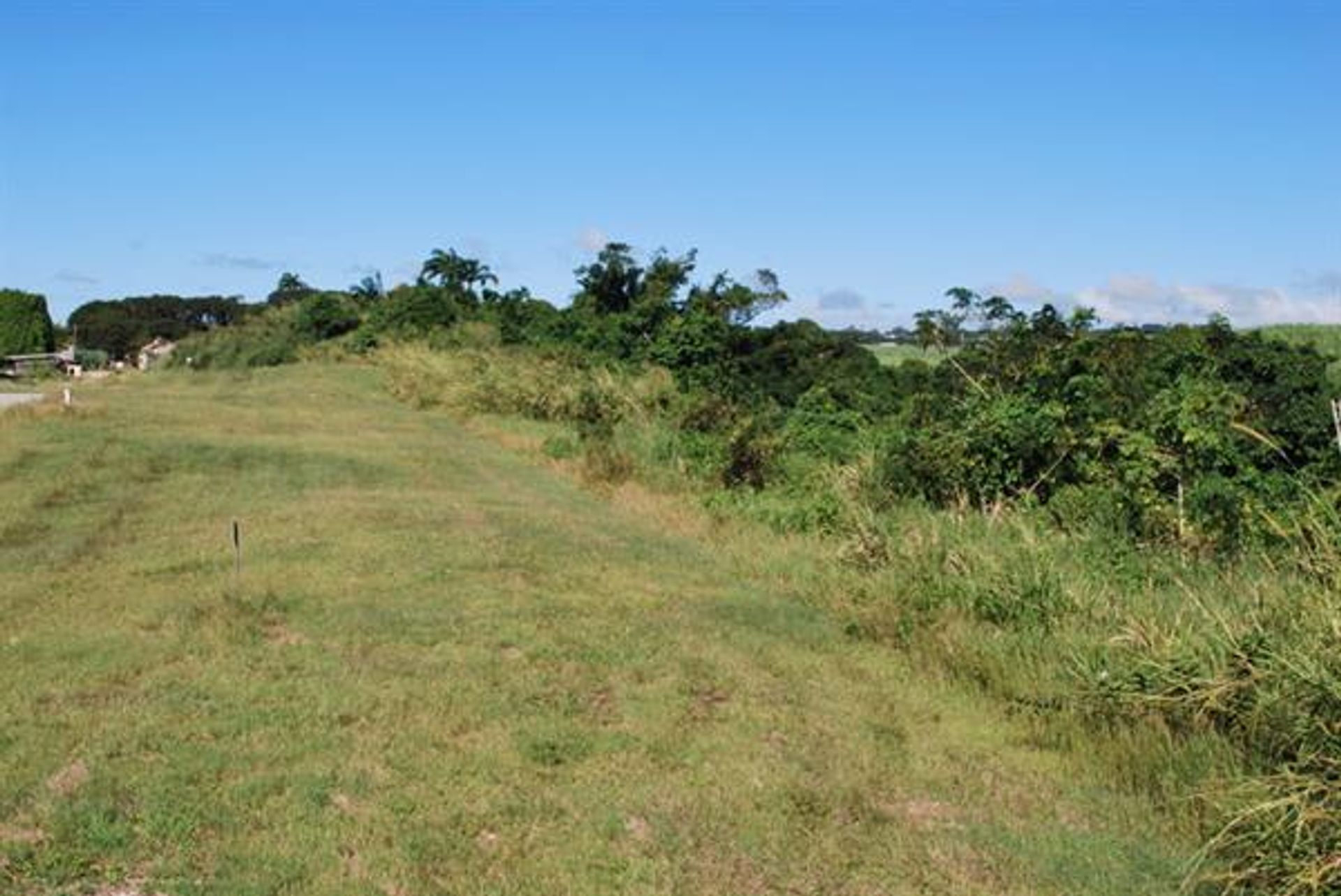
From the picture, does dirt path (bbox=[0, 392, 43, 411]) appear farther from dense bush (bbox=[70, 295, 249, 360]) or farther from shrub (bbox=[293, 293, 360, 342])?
dense bush (bbox=[70, 295, 249, 360])

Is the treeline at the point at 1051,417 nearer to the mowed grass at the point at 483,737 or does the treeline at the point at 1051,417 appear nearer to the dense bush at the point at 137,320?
the mowed grass at the point at 483,737

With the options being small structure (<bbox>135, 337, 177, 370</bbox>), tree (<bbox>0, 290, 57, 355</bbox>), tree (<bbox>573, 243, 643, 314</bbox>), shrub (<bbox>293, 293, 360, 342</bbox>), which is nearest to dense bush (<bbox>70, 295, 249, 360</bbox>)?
small structure (<bbox>135, 337, 177, 370</bbox>)

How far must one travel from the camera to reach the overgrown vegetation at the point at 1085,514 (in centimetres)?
561

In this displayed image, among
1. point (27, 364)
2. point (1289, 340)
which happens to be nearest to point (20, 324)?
point (27, 364)

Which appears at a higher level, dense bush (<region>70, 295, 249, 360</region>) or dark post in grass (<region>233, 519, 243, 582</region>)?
dense bush (<region>70, 295, 249, 360</region>)

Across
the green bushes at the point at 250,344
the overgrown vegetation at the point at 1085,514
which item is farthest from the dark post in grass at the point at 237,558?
the green bushes at the point at 250,344

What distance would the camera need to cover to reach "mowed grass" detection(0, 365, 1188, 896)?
17.3ft

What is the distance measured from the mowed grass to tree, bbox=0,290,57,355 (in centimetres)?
5716

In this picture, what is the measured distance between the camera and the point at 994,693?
7785 millimetres

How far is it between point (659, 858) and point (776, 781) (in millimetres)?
1067

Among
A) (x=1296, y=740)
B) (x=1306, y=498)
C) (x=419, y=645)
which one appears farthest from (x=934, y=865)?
(x=419, y=645)

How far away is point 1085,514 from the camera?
461 inches

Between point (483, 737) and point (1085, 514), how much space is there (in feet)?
22.7

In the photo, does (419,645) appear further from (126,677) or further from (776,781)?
(776,781)
